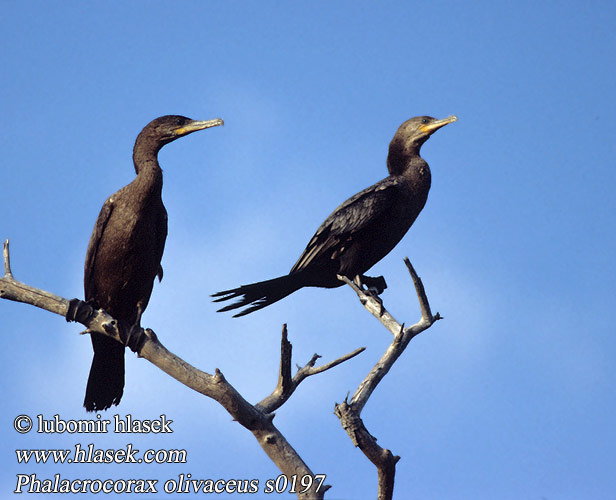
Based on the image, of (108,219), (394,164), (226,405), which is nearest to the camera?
(226,405)

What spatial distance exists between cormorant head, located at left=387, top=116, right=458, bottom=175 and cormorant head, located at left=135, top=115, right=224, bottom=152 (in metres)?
1.54

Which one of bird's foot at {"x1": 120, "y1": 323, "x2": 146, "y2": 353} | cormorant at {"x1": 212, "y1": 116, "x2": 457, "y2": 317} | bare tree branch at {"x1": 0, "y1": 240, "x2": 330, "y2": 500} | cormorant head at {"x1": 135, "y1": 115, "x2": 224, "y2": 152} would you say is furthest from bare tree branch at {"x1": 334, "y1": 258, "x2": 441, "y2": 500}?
cormorant head at {"x1": 135, "y1": 115, "x2": 224, "y2": 152}

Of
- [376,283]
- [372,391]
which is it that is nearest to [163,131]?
[376,283]

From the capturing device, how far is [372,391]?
179 inches

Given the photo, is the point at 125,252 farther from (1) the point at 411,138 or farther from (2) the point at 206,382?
(1) the point at 411,138

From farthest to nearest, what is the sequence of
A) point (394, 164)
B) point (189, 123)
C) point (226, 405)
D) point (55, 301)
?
point (394, 164)
point (189, 123)
point (55, 301)
point (226, 405)

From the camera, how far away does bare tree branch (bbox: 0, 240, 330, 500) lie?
4.34 m

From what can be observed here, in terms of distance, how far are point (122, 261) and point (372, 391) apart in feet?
5.64

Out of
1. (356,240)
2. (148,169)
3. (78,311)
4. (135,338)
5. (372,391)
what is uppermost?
(148,169)

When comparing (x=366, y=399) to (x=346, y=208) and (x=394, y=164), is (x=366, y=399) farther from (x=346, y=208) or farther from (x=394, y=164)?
(x=394, y=164)

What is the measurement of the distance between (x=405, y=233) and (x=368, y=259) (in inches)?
15.0

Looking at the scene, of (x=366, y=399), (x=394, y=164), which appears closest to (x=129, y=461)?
(x=366, y=399)

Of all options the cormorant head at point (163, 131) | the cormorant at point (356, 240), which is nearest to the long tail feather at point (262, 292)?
the cormorant at point (356, 240)

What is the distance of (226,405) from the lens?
4355mm
